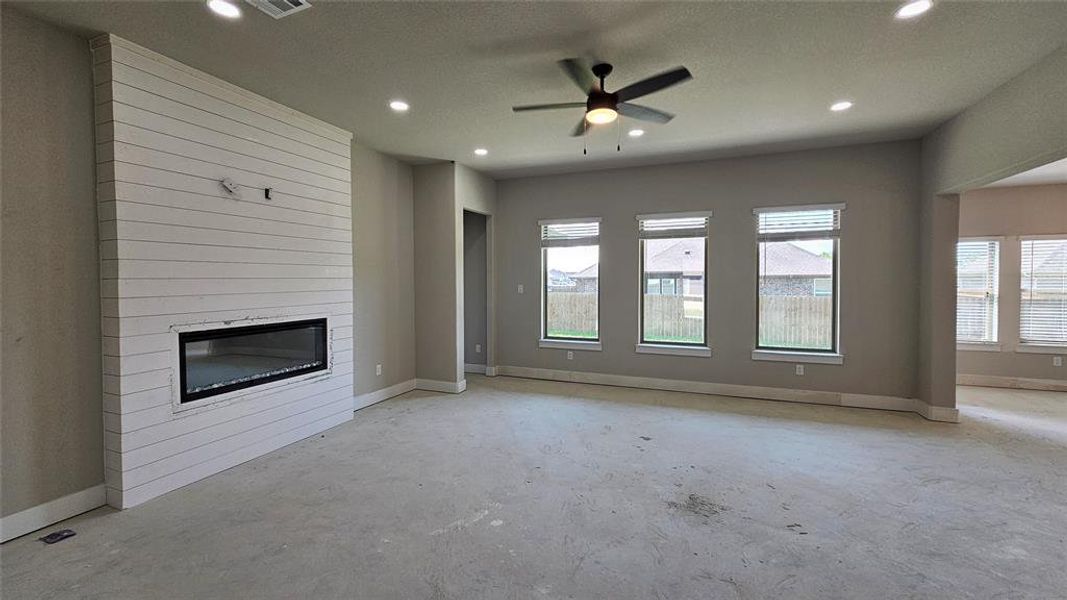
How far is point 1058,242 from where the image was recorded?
19.1 feet

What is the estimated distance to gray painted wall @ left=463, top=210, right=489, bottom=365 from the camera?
22.8 ft

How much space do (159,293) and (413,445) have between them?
7.08 ft

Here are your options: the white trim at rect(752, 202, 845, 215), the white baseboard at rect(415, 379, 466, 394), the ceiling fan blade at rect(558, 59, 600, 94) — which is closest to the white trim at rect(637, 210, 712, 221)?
the white trim at rect(752, 202, 845, 215)

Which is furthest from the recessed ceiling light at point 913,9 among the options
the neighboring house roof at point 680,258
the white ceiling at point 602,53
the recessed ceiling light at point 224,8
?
the recessed ceiling light at point 224,8

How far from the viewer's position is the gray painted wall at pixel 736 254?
4.95m

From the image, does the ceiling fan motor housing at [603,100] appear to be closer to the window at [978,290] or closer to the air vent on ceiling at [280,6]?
the air vent on ceiling at [280,6]

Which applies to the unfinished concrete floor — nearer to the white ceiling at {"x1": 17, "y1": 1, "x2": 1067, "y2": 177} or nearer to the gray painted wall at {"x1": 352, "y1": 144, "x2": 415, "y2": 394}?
the gray painted wall at {"x1": 352, "y1": 144, "x2": 415, "y2": 394}

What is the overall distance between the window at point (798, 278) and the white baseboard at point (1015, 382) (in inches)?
105

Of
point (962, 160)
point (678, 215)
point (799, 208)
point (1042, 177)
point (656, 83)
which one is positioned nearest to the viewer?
point (656, 83)

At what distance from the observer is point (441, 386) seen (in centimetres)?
582

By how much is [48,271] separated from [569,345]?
5.11 metres

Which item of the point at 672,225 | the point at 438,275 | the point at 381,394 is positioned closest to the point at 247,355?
the point at 381,394

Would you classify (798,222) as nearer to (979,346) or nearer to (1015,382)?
(979,346)

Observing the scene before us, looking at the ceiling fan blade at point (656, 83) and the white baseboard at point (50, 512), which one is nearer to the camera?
the white baseboard at point (50, 512)
